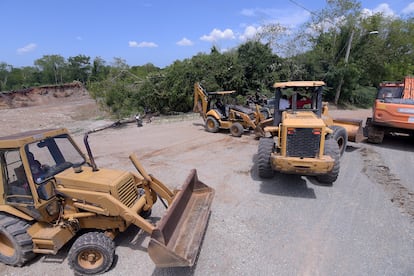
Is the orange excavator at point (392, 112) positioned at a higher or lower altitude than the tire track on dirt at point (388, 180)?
higher

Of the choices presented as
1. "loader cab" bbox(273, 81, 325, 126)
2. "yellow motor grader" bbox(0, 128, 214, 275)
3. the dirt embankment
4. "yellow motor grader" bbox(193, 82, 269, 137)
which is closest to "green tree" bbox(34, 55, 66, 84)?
the dirt embankment

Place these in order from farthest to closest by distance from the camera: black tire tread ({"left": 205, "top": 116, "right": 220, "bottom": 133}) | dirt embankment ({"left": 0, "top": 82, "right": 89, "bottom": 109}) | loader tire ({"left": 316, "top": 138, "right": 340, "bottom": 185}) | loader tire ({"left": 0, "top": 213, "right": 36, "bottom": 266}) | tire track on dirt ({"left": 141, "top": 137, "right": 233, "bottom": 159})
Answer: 1. dirt embankment ({"left": 0, "top": 82, "right": 89, "bottom": 109})
2. black tire tread ({"left": 205, "top": 116, "right": 220, "bottom": 133})
3. tire track on dirt ({"left": 141, "top": 137, "right": 233, "bottom": 159})
4. loader tire ({"left": 316, "top": 138, "right": 340, "bottom": 185})
5. loader tire ({"left": 0, "top": 213, "right": 36, "bottom": 266})

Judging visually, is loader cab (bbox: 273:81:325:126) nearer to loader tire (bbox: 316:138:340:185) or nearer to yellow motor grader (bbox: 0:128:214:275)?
loader tire (bbox: 316:138:340:185)

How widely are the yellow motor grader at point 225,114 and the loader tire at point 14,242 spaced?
301 inches

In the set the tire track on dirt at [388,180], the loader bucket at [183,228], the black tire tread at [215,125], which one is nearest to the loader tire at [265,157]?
the loader bucket at [183,228]

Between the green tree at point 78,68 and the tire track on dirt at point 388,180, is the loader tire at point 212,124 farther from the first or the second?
the green tree at point 78,68

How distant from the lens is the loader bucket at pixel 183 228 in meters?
2.69

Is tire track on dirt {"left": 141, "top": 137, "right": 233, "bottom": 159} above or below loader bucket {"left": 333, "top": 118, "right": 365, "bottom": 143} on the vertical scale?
below

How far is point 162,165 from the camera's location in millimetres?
7301

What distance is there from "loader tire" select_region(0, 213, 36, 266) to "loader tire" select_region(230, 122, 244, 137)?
7.75 meters

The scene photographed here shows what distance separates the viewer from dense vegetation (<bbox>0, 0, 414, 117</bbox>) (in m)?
16.9

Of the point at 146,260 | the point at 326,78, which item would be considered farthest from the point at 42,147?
the point at 326,78

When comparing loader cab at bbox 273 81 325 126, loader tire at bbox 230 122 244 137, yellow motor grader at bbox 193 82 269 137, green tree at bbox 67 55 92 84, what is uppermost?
green tree at bbox 67 55 92 84

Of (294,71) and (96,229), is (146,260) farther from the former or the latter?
(294,71)
